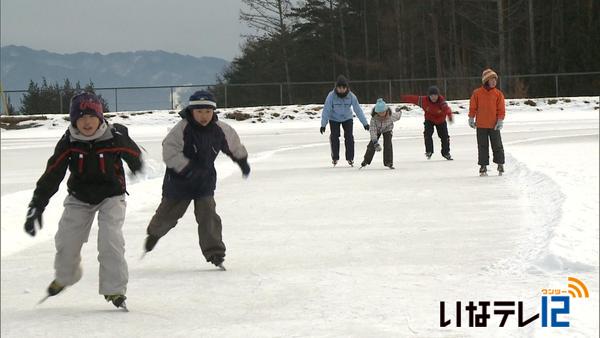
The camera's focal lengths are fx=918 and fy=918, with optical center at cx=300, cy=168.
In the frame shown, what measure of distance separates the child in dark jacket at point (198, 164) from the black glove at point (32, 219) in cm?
157

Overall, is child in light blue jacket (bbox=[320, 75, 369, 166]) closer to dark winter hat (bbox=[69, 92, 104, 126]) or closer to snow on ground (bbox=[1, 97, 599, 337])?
snow on ground (bbox=[1, 97, 599, 337])

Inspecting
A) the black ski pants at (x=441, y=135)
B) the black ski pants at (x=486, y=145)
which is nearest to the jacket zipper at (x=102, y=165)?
the black ski pants at (x=486, y=145)

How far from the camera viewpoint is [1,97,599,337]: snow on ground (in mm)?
2951

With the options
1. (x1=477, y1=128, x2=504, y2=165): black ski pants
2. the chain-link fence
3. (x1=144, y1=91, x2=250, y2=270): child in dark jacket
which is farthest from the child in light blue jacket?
the chain-link fence

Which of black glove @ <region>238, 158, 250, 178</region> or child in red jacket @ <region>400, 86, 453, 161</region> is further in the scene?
child in red jacket @ <region>400, 86, 453, 161</region>

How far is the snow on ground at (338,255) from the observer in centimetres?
295

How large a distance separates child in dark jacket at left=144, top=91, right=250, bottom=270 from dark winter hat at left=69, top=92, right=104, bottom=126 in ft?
5.02

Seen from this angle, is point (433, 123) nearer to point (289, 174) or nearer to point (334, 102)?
point (334, 102)

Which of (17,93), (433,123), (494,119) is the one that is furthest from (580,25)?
(494,119)

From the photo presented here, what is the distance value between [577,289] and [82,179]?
109 inches

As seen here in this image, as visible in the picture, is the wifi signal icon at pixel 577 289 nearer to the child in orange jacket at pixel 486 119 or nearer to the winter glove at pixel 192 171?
the winter glove at pixel 192 171

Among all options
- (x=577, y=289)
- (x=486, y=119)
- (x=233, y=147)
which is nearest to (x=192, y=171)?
(x=233, y=147)

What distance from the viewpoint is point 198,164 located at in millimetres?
3732

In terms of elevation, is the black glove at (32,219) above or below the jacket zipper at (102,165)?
below
